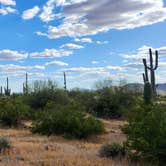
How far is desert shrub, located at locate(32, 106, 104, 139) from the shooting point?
67.3 ft

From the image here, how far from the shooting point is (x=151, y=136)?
11.8 m

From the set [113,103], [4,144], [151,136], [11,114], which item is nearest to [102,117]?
[113,103]

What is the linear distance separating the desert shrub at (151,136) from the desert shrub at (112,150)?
415 millimetres

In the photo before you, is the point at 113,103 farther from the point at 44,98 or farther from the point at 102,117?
the point at 44,98

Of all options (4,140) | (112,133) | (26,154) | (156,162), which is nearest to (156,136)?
(156,162)

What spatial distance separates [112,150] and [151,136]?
1749mm

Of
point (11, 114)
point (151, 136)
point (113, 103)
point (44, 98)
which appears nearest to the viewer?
point (151, 136)

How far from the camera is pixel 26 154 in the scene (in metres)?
13.2

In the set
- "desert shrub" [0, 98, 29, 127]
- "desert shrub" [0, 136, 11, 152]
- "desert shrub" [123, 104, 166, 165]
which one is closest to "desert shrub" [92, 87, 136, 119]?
"desert shrub" [0, 98, 29, 127]

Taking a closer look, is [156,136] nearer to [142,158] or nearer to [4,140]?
[142,158]

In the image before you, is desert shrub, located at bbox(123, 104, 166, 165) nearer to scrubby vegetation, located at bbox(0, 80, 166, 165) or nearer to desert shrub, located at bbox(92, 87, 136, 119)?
scrubby vegetation, located at bbox(0, 80, 166, 165)

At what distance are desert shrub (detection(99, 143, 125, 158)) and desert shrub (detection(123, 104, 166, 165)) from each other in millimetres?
415

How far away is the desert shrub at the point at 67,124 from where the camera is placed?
67.3 feet

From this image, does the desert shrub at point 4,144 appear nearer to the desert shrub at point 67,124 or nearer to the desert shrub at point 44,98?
the desert shrub at point 67,124
